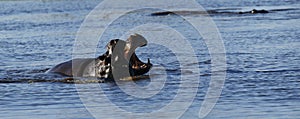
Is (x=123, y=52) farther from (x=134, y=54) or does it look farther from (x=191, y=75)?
(x=191, y=75)

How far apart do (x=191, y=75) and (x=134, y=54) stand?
35.6 inches

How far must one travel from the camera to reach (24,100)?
10.9m

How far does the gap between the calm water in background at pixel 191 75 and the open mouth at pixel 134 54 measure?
0.87 feet

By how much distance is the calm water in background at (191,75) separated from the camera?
9969mm

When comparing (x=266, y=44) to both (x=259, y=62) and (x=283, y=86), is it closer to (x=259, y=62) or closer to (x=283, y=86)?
(x=259, y=62)

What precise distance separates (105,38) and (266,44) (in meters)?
5.07

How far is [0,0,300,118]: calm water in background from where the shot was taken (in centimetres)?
997

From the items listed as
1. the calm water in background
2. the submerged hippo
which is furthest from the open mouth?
the calm water in background

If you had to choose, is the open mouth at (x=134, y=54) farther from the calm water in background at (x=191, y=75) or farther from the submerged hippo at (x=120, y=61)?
the calm water in background at (x=191, y=75)

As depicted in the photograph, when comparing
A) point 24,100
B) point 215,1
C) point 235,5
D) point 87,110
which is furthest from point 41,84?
point 215,1

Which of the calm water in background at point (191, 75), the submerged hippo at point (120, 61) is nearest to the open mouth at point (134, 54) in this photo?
the submerged hippo at point (120, 61)

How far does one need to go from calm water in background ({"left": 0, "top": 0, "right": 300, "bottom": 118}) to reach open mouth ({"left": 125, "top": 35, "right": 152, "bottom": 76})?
10.5 inches

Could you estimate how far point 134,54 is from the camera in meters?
12.8

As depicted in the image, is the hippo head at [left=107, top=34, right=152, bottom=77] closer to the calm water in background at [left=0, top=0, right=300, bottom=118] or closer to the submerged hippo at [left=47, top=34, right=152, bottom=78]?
the submerged hippo at [left=47, top=34, right=152, bottom=78]
